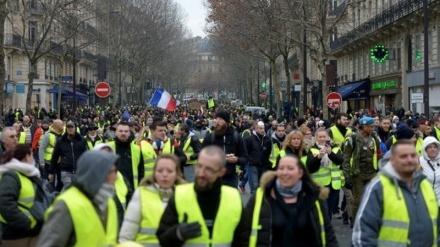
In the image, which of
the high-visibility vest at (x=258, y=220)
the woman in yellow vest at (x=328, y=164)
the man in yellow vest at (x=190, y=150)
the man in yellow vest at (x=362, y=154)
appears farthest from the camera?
the man in yellow vest at (x=190, y=150)

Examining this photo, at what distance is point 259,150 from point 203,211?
9737 millimetres

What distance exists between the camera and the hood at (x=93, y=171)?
488 centimetres

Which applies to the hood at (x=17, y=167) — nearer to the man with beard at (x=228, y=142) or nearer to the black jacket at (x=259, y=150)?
the man with beard at (x=228, y=142)

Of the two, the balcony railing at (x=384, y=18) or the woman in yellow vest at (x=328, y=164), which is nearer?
the woman in yellow vest at (x=328, y=164)

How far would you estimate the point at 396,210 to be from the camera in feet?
18.5

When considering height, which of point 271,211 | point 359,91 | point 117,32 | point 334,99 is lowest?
point 271,211

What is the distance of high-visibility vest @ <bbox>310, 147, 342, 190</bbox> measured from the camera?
11.4 meters

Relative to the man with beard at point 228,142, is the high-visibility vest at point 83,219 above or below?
below

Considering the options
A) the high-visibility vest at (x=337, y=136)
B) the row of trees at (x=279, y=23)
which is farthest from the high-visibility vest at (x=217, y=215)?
the row of trees at (x=279, y=23)

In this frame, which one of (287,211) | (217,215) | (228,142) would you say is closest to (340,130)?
(228,142)

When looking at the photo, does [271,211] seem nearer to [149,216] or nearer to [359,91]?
[149,216]

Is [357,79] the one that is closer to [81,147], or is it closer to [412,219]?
[81,147]

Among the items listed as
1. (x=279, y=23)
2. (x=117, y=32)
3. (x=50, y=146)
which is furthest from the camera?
(x=117, y=32)

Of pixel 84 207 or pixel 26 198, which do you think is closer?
pixel 84 207
